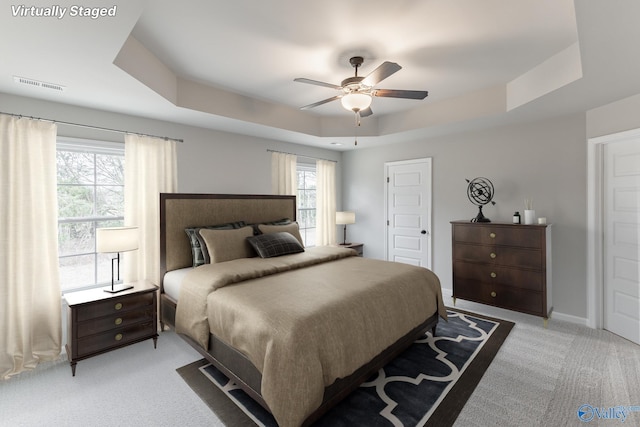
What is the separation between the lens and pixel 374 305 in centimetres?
231

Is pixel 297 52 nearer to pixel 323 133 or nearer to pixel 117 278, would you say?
pixel 323 133

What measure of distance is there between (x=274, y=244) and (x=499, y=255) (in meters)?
2.75

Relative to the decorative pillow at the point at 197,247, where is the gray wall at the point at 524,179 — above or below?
above

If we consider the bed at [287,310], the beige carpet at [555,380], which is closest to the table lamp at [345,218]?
the bed at [287,310]

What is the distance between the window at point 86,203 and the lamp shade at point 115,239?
0.48m

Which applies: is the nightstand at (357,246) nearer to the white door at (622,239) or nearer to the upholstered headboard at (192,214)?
the upholstered headboard at (192,214)

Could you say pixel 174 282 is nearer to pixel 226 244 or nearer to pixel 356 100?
pixel 226 244

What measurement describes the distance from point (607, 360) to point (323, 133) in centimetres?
406

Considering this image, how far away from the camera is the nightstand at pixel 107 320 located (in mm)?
2547

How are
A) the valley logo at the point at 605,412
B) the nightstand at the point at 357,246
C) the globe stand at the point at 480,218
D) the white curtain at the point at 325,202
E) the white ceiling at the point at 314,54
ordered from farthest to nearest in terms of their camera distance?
the white curtain at the point at 325,202 → the nightstand at the point at 357,246 → the globe stand at the point at 480,218 → the valley logo at the point at 605,412 → the white ceiling at the point at 314,54

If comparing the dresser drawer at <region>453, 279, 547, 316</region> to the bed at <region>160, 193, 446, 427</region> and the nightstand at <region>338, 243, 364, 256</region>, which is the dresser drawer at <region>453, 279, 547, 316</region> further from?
the nightstand at <region>338, 243, 364, 256</region>

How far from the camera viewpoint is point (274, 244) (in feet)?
11.7

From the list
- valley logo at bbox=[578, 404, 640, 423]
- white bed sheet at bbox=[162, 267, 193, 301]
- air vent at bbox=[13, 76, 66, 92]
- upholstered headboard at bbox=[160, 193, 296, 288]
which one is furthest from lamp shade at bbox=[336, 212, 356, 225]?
air vent at bbox=[13, 76, 66, 92]

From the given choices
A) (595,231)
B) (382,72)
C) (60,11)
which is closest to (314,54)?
(382,72)
